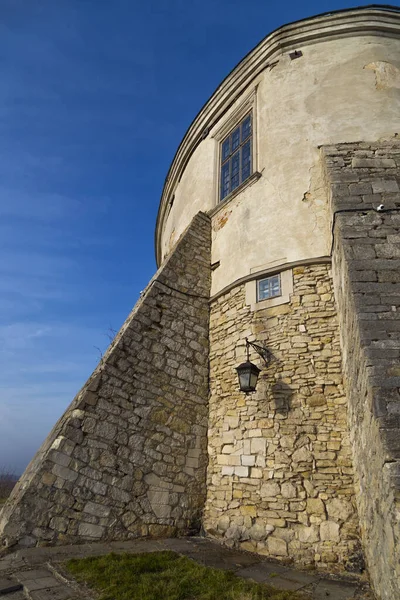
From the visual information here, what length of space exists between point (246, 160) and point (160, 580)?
288 inches

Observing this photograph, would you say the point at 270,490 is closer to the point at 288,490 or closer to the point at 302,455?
the point at 288,490

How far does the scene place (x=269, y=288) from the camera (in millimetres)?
6484

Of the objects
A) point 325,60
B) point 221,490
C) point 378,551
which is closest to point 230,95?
point 325,60

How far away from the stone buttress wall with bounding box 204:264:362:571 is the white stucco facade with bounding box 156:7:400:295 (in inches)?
37.4

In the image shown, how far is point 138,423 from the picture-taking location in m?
5.85

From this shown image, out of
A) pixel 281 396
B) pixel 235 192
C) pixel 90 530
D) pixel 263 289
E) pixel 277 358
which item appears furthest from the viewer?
pixel 235 192

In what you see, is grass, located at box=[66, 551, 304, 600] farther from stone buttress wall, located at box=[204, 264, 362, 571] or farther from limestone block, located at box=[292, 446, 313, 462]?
limestone block, located at box=[292, 446, 313, 462]

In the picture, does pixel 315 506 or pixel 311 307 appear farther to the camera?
pixel 311 307

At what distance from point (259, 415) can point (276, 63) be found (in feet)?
23.9

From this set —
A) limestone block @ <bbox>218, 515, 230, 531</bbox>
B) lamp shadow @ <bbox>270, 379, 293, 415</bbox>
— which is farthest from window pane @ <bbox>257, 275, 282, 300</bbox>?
limestone block @ <bbox>218, 515, 230, 531</bbox>

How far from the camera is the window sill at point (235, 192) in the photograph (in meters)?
7.46

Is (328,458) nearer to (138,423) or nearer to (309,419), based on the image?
(309,419)

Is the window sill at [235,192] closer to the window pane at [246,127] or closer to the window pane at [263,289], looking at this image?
the window pane at [246,127]

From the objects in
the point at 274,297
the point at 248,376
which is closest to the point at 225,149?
the point at 274,297
